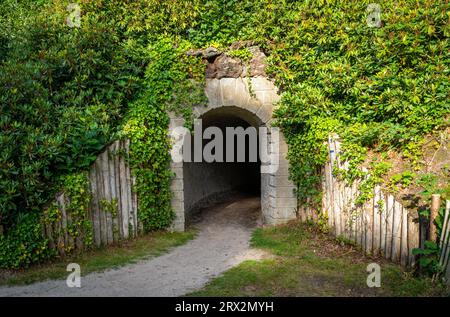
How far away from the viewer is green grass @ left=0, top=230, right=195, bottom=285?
18.0 ft

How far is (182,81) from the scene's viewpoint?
7832 millimetres

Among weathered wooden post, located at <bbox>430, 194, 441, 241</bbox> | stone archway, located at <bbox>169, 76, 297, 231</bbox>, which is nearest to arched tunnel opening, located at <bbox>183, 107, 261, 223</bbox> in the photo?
stone archway, located at <bbox>169, 76, 297, 231</bbox>

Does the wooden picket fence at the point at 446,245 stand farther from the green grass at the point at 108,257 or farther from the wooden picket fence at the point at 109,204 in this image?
the wooden picket fence at the point at 109,204

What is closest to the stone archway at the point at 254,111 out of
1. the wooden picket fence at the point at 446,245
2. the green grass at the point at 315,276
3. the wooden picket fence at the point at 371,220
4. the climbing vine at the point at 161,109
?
the climbing vine at the point at 161,109

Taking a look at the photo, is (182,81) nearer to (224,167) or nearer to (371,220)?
(371,220)

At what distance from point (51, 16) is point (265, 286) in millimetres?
7655

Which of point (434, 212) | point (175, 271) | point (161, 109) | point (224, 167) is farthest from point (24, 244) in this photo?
point (224, 167)

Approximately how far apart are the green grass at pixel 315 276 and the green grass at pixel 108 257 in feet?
5.93

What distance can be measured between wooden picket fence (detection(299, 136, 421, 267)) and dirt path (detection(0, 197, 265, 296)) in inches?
61.9

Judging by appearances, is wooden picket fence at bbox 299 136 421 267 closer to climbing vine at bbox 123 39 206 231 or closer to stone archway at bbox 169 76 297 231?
stone archway at bbox 169 76 297 231

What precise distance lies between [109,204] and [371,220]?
178 inches

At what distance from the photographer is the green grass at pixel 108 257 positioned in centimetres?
547
